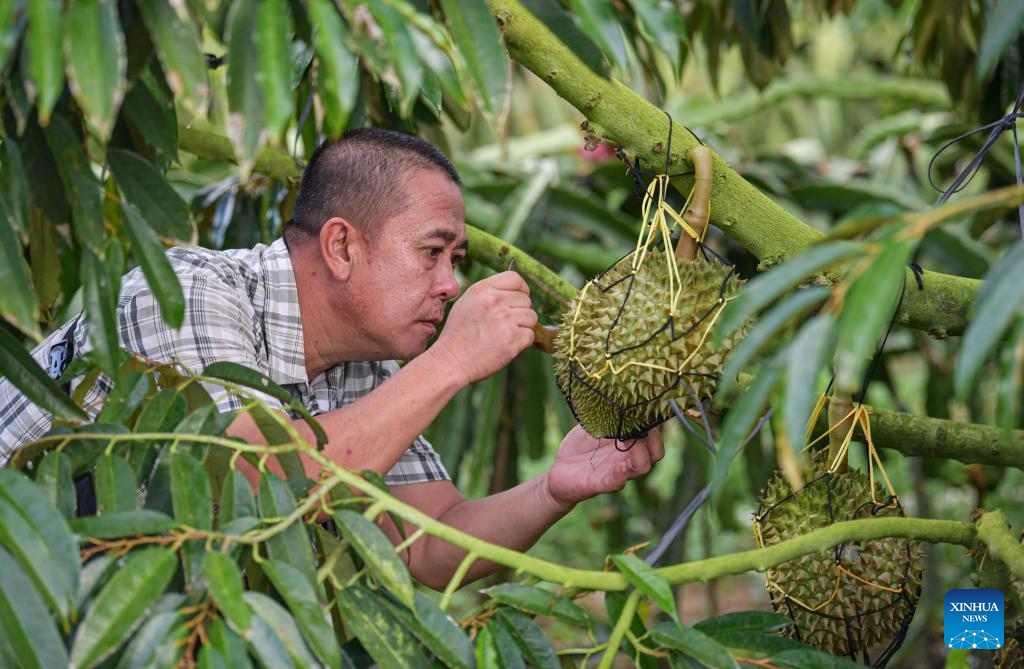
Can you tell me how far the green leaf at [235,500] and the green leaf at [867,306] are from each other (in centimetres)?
55

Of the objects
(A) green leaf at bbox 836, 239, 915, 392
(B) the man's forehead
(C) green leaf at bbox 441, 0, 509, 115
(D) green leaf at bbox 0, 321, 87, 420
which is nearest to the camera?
(A) green leaf at bbox 836, 239, 915, 392

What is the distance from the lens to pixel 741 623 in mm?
1096

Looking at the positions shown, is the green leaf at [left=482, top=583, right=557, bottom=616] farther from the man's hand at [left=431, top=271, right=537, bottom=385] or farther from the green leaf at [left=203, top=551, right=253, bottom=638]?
the man's hand at [left=431, top=271, right=537, bottom=385]

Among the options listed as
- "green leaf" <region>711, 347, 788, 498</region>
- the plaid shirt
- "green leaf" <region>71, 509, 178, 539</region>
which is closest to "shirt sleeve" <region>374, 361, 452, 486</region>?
the plaid shirt

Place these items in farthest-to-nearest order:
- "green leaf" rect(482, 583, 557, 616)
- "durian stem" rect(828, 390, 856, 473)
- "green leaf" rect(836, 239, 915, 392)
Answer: "durian stem" rect(828, 390, 856, 473)
"green leaf" rect(482, 583, 557, 616)
"green leaf" rect(836, 239, 915, 392)

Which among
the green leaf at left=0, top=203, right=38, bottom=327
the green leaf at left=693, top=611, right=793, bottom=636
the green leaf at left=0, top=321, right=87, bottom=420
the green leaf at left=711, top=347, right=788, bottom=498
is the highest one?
the green leaf at left=0, top=203, right=38, bottom=327

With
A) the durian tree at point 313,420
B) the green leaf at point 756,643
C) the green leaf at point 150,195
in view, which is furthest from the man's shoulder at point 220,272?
the green leaf at point 756,643

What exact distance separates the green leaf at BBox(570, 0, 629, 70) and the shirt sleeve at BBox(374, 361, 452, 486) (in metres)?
1.00

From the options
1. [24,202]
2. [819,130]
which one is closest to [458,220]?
[24,202]

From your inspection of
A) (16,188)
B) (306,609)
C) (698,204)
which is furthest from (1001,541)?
(16,188)

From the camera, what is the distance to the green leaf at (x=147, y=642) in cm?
85

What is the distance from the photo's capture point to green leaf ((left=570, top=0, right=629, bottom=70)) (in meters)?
0.95

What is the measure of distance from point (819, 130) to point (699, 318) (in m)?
6.92

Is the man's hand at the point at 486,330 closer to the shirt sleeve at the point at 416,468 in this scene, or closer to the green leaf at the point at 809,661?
the shirt sleeve at the point at 416,468
